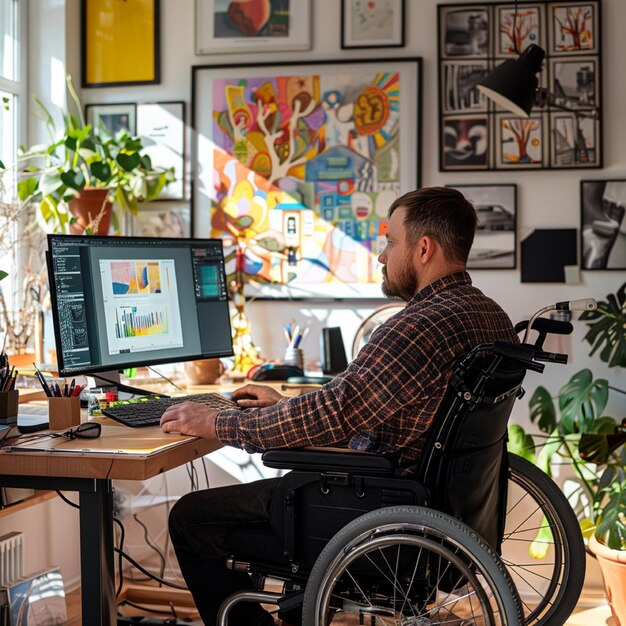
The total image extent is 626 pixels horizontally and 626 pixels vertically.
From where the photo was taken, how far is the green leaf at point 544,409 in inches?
126

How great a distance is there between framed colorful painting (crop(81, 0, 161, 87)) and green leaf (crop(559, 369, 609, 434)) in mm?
1915

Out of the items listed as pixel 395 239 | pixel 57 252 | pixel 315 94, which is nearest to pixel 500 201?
pixel 315 94

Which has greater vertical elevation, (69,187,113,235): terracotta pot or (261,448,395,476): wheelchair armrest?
(69,187,113,235): terracotta pot

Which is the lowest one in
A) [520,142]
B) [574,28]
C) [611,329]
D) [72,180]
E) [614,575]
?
[614,575]

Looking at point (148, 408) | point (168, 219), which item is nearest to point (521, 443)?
point (148, 408)

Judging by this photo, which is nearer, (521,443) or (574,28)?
(521,443)

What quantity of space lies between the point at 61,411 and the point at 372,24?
1.98 meters

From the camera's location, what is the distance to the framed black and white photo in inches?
139

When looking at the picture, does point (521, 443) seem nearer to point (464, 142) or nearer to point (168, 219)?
point (464, 142)

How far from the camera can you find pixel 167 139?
3.53m

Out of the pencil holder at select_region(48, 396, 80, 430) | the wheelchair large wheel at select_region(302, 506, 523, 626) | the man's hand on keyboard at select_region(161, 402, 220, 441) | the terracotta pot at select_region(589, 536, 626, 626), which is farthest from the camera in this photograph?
the terracotta pot at select_region(589, 536, 626, 626)

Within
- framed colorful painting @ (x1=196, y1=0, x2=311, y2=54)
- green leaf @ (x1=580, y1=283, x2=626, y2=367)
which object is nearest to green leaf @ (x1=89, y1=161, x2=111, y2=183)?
framed colorful painting @ (x1=196, y1=0, x2=311, y2=54)

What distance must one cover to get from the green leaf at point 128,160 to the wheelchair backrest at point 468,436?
71.6 inches

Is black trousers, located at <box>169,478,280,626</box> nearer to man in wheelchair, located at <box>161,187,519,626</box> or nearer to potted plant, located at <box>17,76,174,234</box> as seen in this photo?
man in wheelchair, located at <box>161,187,519,626</box>
